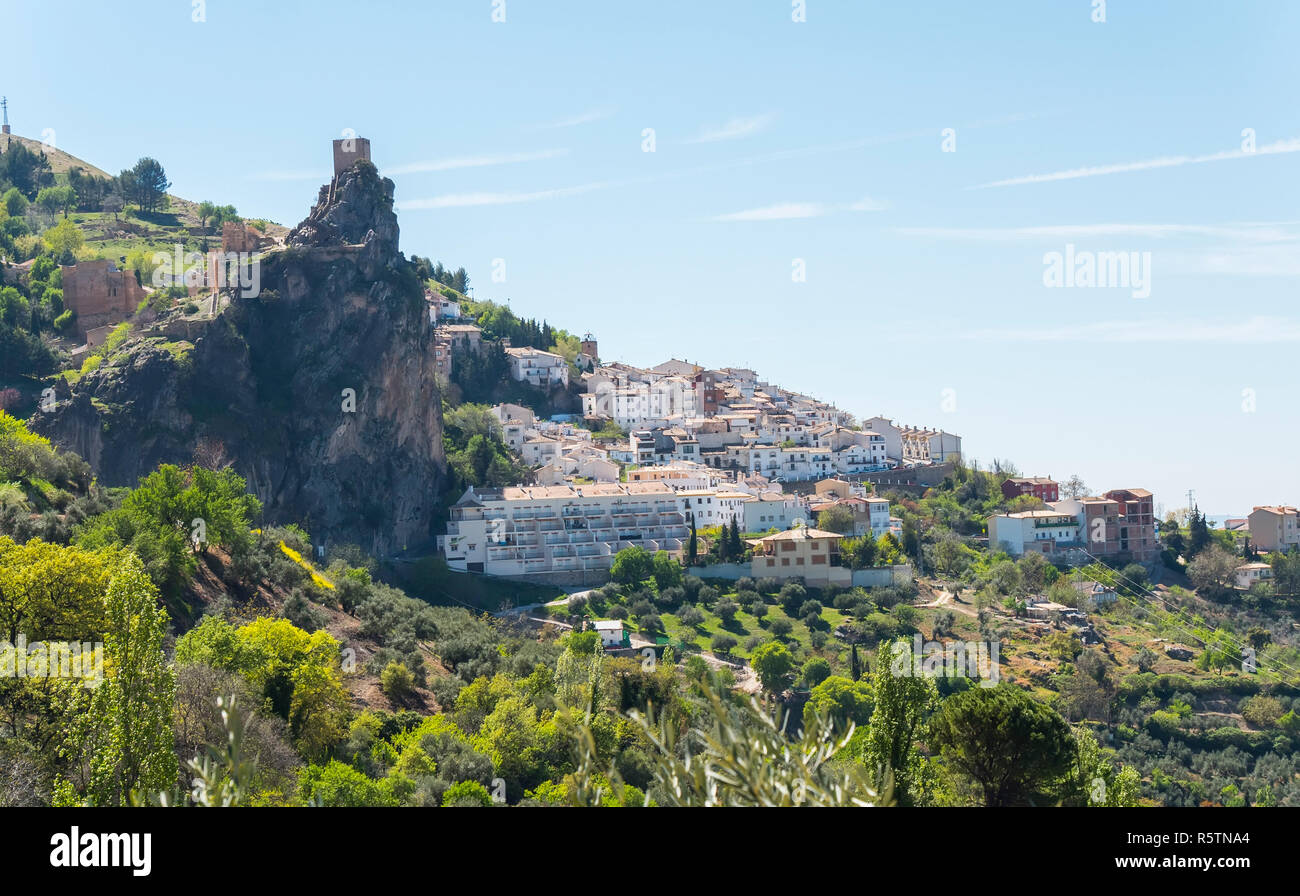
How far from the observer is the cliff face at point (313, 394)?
59656 millimetres

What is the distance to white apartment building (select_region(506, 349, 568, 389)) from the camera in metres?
95.9

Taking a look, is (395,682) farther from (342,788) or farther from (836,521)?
(836,521)

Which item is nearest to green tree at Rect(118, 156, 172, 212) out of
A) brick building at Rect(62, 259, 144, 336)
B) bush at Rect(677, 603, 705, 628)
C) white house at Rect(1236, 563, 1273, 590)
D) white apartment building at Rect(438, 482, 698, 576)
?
brick building at Rect(62, 259, 144, 336)

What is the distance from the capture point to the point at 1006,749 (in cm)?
2470

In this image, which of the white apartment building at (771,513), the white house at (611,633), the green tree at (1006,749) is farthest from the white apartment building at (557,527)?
the green tree at (1006,749)

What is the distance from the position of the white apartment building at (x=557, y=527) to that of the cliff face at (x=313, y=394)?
501cm

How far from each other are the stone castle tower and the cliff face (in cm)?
362

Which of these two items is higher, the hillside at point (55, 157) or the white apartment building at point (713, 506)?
the hillside at point (55, 157)

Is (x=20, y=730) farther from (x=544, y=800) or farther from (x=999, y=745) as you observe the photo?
(x=999, y=745)

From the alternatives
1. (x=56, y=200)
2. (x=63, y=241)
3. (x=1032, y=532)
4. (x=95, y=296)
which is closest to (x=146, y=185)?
(x=56, y=200)

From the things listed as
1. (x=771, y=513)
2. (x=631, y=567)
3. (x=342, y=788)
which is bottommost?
(x=342, y=788)

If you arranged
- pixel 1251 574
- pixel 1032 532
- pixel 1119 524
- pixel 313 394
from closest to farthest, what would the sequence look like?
pixel 313 394, pixel 1251 574, pixel 1032 532, pixel 1119 524

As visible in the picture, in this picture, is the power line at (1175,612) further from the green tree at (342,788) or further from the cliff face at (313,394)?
the green tree at (342,788)

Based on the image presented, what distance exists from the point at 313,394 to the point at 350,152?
1881 cm
